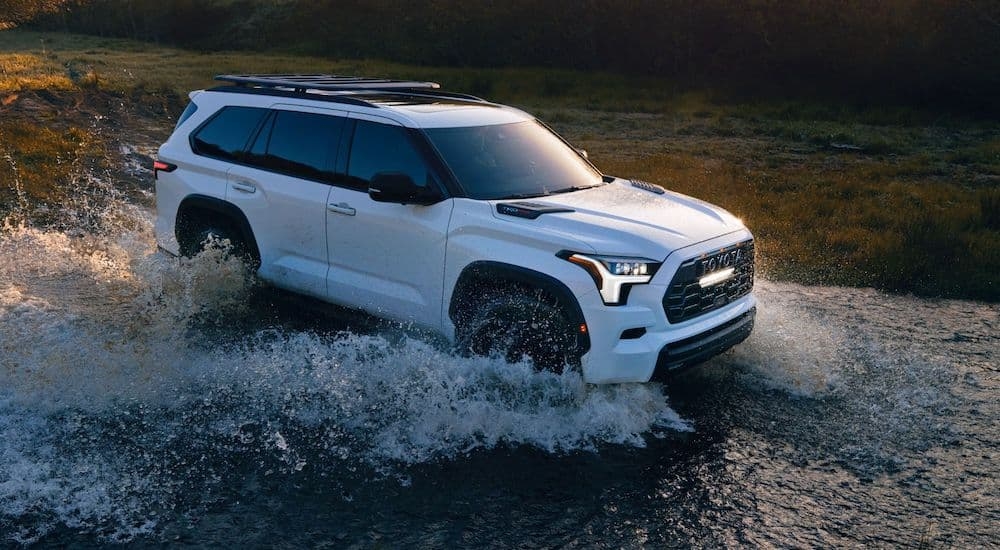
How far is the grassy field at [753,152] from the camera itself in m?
10.2

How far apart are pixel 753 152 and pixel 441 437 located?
48.5 feet

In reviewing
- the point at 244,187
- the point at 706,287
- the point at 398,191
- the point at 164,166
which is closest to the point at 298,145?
the point at 244,187

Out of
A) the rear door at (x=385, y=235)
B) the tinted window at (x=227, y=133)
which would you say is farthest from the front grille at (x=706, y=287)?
the tinted window at (x=227, y=133)

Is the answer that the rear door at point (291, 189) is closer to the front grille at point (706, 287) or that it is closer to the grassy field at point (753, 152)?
the front grille at point (706, 287)

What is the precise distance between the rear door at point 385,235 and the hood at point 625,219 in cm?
53

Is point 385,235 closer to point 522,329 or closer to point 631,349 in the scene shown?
point 522,329

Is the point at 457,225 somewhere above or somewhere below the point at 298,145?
below

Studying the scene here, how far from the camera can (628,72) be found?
3384cm

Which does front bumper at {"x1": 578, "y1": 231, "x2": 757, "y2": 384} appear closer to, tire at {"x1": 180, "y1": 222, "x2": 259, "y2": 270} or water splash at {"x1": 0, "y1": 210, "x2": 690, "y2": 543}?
water splash at {"x1": 0, "y1": 210, "x2": 690, "y2": 543}

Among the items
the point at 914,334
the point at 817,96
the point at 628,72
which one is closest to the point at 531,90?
the point at 628,72

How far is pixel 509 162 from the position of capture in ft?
20.1

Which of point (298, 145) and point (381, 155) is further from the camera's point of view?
point (298, 145)

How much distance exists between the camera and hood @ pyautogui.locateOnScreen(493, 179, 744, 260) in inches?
201

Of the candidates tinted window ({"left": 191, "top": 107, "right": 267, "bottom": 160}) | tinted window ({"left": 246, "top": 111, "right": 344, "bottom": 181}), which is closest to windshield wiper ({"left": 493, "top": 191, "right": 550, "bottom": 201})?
tinted window ({"left": 246, "top": 111, "right": 344, "bottom": 181})
